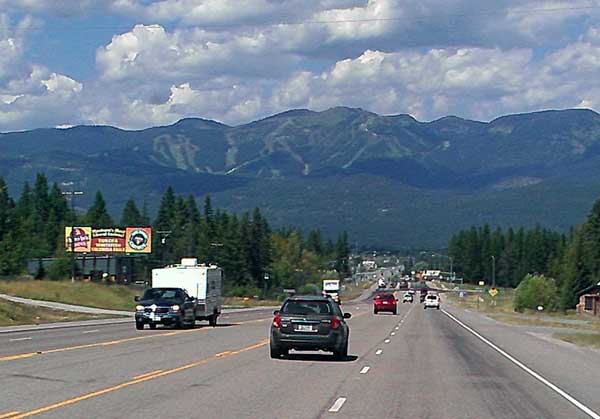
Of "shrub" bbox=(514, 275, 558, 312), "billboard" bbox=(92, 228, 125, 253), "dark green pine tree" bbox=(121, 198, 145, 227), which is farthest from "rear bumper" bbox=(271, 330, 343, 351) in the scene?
"dark green pine tree" bbox=(121, 198, 145, 227)

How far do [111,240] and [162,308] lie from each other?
232 feet

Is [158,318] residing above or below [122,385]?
above

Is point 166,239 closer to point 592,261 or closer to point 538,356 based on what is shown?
point 592,261

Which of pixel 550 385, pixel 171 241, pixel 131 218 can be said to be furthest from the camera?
pixel 131 218

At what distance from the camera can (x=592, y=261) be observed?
142625mm

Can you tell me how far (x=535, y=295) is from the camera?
134m

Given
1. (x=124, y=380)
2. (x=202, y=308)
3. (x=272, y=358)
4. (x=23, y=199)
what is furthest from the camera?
(x=23, y=199)

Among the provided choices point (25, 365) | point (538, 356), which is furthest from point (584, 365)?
point (25, 365)

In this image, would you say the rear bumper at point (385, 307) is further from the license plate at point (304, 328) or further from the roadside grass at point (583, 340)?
the license plate at point (304, 328)

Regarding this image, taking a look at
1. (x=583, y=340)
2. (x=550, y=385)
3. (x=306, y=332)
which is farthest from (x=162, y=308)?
(x=550, y=385)

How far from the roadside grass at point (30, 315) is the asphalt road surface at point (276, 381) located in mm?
15857

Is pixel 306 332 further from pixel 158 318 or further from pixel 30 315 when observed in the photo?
pixel 30 315

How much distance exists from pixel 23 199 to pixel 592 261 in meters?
86.5

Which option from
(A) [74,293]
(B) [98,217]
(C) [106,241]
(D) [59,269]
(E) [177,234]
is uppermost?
(B) [98,217]
